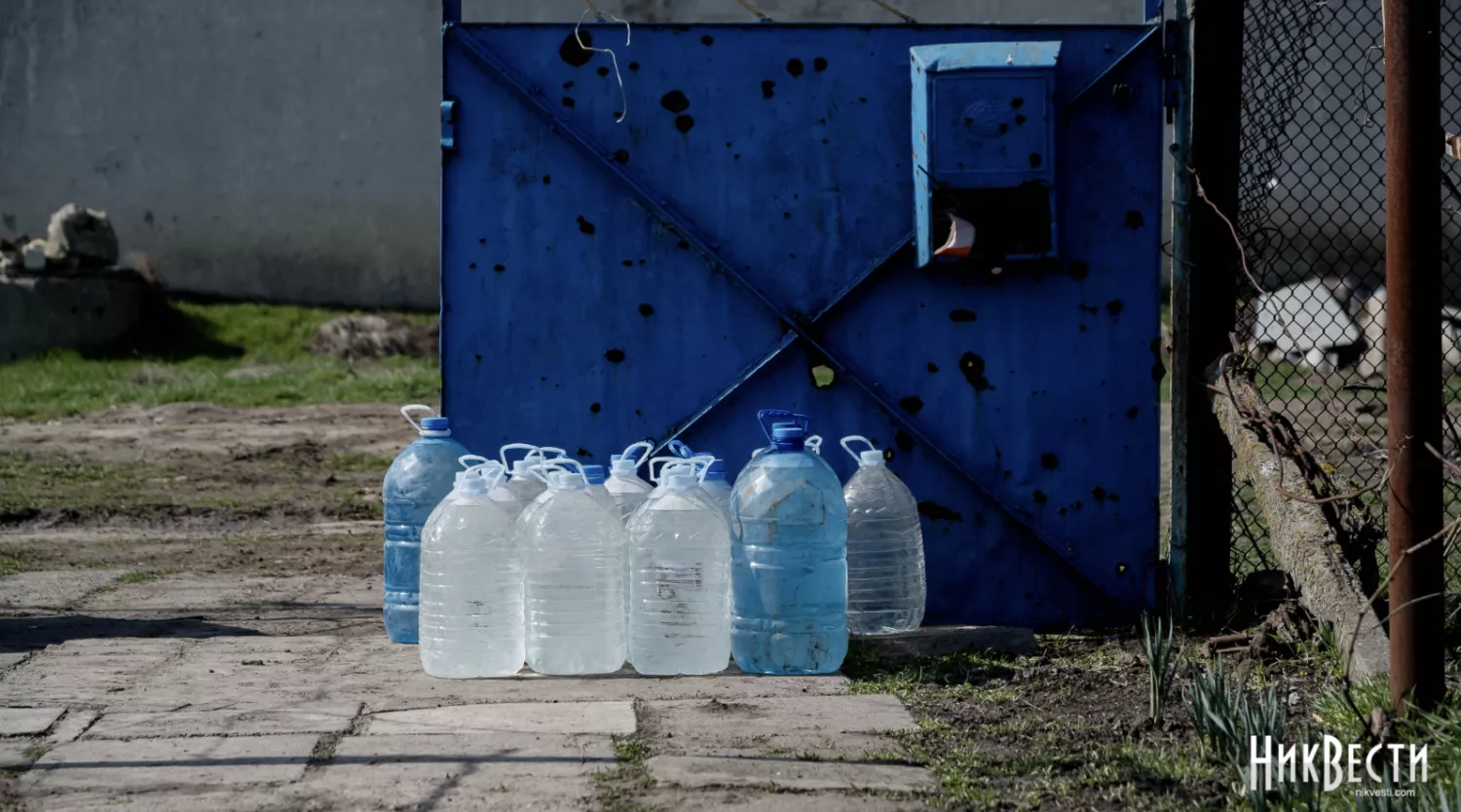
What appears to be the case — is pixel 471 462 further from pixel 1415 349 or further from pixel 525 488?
pixel 1415 349

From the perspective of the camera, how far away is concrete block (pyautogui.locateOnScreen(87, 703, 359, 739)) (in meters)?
3.83

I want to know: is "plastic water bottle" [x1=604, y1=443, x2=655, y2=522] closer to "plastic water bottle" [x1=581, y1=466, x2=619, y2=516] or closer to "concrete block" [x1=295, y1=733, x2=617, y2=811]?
"plastic water bottle" [x1=581, y1=466, x2=619, y2=516]

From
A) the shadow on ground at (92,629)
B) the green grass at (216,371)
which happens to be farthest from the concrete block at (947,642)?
the green grass at (216,371)

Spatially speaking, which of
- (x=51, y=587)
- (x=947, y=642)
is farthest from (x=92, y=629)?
(x=947, y=642)

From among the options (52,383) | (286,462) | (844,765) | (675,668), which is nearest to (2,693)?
(675,668)

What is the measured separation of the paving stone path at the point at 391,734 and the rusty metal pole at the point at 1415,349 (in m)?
1.24

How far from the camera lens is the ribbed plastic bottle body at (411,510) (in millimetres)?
5051

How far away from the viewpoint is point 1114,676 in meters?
4.52

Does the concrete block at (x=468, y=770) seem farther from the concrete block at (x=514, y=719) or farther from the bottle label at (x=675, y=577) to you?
the bottle label at (x=675, y=577)

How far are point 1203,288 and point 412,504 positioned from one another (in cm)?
281

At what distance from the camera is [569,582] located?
15.1ft

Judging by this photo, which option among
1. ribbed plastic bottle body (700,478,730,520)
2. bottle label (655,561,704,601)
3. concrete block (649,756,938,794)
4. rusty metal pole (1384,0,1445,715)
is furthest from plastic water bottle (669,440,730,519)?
rusty metal pole (1384,0,1445,715)

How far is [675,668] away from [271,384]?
9628mm

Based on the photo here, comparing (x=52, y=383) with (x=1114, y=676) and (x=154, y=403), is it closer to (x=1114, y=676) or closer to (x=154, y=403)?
(x=154, y=403)
